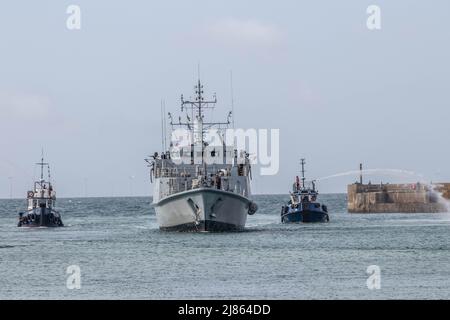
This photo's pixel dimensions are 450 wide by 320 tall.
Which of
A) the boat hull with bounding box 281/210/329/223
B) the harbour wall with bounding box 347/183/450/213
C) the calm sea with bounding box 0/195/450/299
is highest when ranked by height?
the harbour wall with bounding box 347/183/450/213

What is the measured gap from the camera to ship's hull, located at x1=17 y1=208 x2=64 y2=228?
10850 cm

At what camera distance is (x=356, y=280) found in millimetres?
45844

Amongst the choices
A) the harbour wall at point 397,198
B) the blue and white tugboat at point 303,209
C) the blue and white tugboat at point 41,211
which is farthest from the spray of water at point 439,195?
the blue and white tugboat at point 41,211

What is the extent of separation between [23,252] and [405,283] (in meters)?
29.7

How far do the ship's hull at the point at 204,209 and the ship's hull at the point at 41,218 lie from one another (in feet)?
95.0

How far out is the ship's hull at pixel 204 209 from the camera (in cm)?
7725

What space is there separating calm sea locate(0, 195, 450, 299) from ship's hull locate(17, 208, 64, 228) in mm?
24208

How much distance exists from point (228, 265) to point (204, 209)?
2374 centimetres

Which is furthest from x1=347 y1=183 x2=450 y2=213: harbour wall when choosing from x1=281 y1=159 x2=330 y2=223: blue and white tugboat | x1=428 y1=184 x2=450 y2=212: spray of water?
x1=281 y1=159 x2=330 y2=223: blue and white tugboat

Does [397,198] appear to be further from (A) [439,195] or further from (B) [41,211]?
(B) [41,211]

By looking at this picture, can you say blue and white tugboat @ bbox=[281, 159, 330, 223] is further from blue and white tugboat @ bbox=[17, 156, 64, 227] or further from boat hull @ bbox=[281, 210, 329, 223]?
blue and white tugboat @ bbox=[17, 156, 64, 227]

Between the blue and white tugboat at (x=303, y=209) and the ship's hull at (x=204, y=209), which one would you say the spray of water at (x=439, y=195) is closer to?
the blue and white tugboat at (x=303, y=209)
